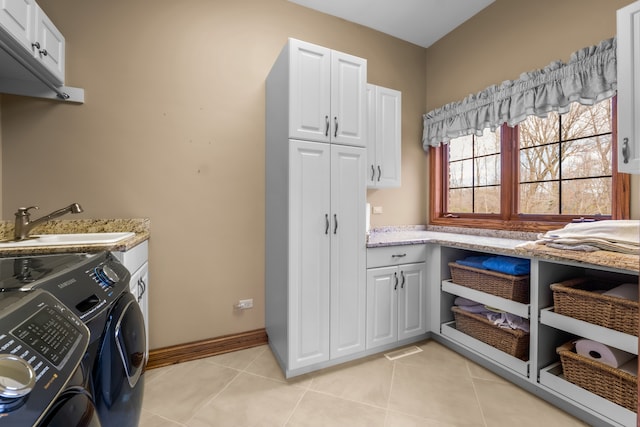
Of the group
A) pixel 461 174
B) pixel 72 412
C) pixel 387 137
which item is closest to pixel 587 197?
pixel 461 174

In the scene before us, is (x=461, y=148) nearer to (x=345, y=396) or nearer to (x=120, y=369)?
(x=345, y=396)

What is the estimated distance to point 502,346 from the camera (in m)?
1.89

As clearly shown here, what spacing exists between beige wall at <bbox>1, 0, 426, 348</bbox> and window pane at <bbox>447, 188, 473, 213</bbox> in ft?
6.63

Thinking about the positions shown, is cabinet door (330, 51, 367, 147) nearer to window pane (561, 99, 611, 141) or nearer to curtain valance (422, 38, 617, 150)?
curtain valance (422, 38, 617, 150)

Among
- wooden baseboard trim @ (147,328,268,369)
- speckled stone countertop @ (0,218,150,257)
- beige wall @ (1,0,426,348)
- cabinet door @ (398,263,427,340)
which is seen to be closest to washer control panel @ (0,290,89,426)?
speckled stone countertop @ (0,218,150,257)

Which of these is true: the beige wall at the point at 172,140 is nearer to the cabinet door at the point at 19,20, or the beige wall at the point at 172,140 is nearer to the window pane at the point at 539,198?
the cabinet door at the point at 19,20

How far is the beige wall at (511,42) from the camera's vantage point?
1.94 metres

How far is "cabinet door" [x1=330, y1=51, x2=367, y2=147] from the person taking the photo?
1942 millimetres

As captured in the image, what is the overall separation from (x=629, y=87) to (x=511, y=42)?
1305 millimetres

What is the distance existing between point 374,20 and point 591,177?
88.0 inches

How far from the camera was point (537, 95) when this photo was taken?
216 centimetres

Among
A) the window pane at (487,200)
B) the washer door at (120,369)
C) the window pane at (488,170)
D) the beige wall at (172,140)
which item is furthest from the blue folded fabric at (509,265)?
the washer door at (120,369)

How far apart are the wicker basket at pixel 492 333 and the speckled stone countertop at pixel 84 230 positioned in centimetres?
227

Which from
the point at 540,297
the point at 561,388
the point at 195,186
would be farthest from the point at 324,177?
the point at 561,388
